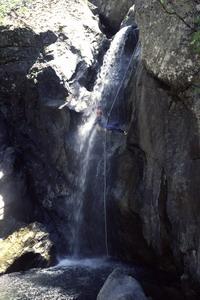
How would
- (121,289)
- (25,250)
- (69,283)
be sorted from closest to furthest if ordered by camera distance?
(121,289) < (69,283) < (25,250)

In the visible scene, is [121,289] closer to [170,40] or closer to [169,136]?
[169,136]

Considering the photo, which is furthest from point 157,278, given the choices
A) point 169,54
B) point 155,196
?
point 169,54

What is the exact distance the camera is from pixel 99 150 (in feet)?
58.4

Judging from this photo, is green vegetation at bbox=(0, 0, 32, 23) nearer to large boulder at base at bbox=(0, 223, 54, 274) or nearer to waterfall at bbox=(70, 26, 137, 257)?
waterfall at bbox=(70, 26, 137, 257)

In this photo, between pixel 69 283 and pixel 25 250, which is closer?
pixel 69 283

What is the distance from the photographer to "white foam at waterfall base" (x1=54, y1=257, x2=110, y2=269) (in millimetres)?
16550

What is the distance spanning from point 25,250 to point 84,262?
2091 mm

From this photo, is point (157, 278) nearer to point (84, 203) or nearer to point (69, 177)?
point (84, 203)

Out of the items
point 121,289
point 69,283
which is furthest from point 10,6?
point 121,289

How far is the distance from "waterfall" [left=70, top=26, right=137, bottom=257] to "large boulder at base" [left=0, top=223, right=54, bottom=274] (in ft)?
5.25

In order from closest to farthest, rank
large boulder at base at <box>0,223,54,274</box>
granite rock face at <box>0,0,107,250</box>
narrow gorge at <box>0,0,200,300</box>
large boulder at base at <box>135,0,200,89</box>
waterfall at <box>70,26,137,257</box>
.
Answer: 1. large boulder at base at <box>135,0,200,89</box>
2. narrow gorge at <box>0,0,200,300</box>
3. large boulder at base at <box>0,223,54,274</box>
4. waterfall at <box>70,26,137,257</box>
5. granite rock face at <box>0,0,107,250</box>

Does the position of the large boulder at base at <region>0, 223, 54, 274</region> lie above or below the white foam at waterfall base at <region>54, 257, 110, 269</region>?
above

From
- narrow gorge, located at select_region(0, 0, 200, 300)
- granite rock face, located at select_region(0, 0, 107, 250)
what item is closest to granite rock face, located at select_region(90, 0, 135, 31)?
narrow gorge, located at select_region(0, 0, 200, 300)

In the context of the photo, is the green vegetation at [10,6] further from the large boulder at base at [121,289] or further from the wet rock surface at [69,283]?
the large boulder at base at [121,289]
